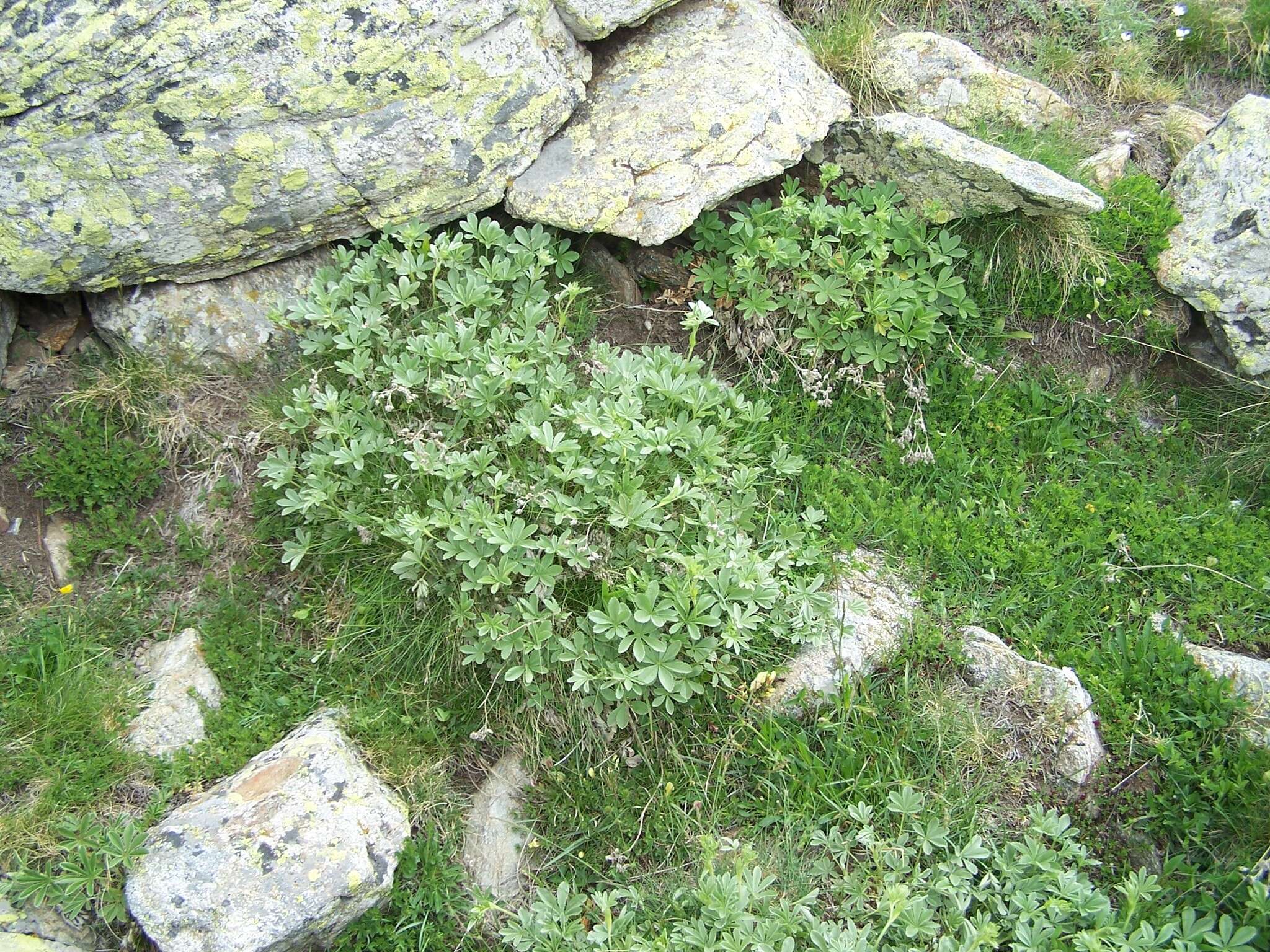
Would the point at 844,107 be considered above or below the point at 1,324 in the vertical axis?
above

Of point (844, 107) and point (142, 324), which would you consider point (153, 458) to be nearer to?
point (142, 324)

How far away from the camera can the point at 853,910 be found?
338 centimetres

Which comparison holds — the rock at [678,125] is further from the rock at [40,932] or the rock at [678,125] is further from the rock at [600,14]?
the rock at [40,932]

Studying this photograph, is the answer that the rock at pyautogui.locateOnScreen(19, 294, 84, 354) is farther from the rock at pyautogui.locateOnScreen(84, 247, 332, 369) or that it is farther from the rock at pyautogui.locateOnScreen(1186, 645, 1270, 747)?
the rock at pyautogui.locateOnScreen(1186, 645, 1270, 747)

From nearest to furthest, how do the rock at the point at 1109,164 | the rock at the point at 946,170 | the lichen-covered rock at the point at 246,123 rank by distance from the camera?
the lichen-covered rock at the point at 246,123
the rock at the point at 946,170
the rock at the point at 1109,164

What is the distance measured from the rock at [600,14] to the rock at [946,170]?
1208 mm

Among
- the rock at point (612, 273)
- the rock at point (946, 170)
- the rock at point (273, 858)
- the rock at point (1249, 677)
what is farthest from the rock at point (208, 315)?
the rock at point (1249, 677)

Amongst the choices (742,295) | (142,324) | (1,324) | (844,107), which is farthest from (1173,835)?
(1,324)

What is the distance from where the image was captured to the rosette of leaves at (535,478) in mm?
3781

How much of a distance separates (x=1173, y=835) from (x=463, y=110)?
14.6 ft

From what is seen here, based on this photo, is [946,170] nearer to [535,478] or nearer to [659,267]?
[659,267]

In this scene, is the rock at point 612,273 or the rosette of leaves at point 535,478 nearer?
the rosette of leaves at point 535,478

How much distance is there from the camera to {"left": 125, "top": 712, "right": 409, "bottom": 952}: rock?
131 inches

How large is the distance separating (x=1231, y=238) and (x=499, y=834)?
472 centimetres
